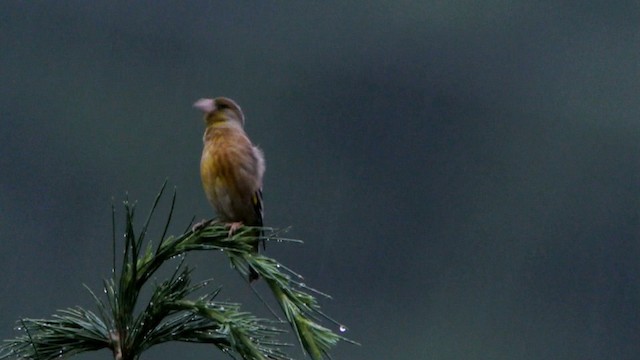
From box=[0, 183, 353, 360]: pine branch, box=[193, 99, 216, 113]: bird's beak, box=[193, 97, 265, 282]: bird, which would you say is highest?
box=[193, 99, 216, 113]: bird's beak

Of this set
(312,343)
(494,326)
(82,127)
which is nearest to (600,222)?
(494,326)

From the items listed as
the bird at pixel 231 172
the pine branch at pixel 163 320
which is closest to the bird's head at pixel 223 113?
the bird at pixel 231 172

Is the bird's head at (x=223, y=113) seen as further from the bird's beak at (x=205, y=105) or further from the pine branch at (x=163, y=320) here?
the pine branch at (x=163, y=320)

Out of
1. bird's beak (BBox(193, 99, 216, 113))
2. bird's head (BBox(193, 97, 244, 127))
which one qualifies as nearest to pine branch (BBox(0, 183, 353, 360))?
bird's beak (BBox(193, 99, 216, 113))

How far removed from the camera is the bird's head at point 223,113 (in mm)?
3457

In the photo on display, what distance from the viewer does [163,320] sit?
1899 mm

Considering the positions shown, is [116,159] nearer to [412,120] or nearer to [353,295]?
[353,295]

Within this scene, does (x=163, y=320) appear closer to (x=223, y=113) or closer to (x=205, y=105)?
(x=205, y=105)

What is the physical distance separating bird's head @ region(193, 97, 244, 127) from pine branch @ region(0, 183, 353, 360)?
4.98 ft

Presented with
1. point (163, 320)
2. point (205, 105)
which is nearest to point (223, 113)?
point (205, 105)

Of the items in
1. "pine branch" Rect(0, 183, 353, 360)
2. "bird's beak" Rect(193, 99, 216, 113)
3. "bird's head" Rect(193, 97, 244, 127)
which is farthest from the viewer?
"bird's head" Rect(193, 97, 244, 127)

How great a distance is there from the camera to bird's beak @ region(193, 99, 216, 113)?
10.4ft

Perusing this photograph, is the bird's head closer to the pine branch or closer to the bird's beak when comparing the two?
the bird's beak

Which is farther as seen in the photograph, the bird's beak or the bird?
the bird
